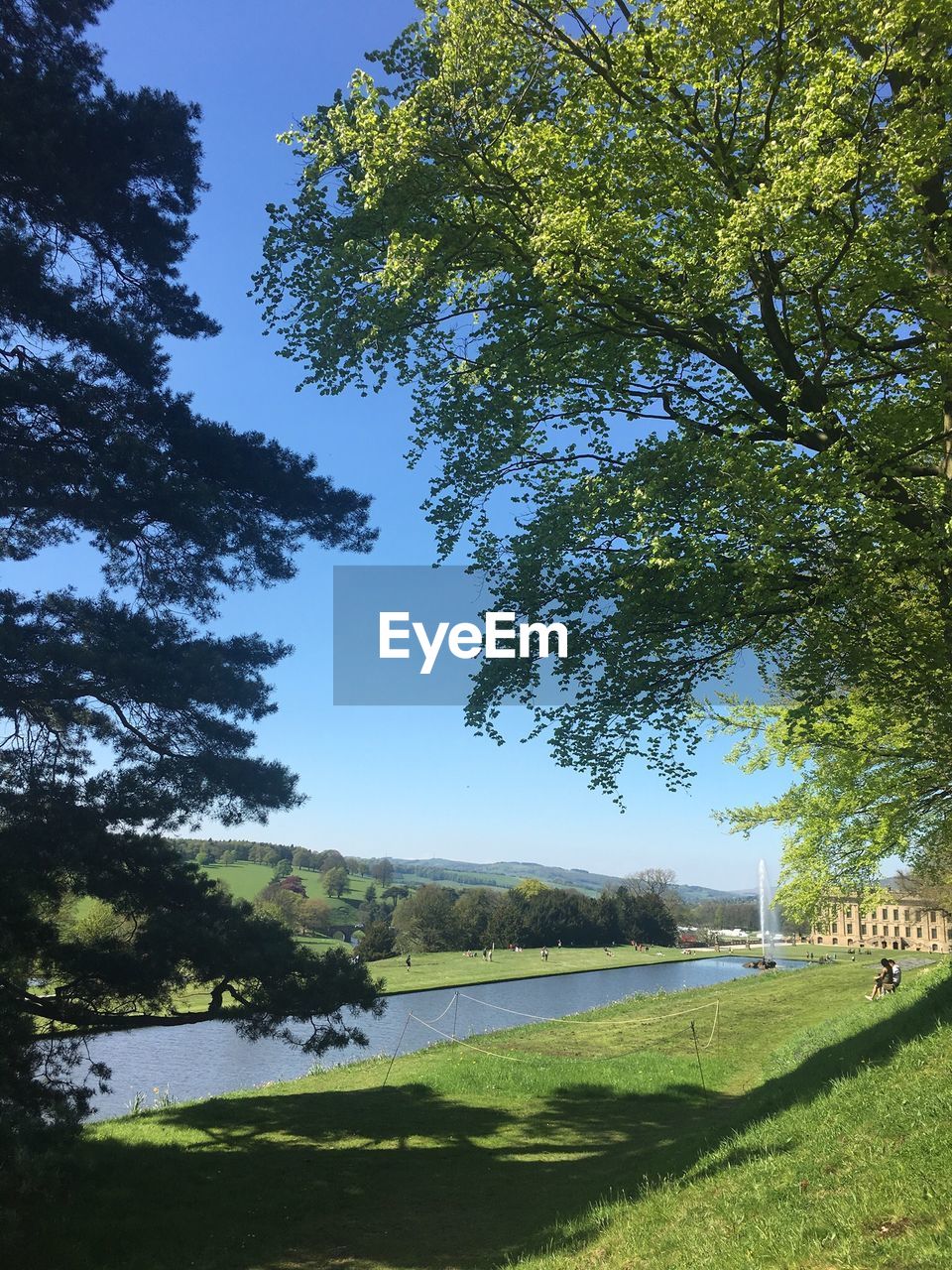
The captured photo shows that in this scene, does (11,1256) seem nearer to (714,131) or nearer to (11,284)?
(11,284)

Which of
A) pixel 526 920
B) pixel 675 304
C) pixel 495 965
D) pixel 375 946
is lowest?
pixel 526 920

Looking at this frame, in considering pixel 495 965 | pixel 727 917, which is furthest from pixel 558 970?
pixel 727 917

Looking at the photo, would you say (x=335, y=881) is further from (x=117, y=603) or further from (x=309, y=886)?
(x=117, y=603)

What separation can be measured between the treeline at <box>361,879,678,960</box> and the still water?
31.4 m

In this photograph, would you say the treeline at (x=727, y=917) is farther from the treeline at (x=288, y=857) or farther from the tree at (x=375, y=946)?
the tree at (x=375, y=946)

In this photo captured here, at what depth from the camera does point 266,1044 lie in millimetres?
35531

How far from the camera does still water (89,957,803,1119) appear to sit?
2564 cm

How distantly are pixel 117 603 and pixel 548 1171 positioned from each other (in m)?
11.3

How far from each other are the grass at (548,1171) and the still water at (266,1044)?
1.72 metres

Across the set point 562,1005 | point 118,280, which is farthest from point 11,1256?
point 562,1005

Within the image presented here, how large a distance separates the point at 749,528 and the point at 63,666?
376 inches

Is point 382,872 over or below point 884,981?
below

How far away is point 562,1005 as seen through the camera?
4741 centimetres

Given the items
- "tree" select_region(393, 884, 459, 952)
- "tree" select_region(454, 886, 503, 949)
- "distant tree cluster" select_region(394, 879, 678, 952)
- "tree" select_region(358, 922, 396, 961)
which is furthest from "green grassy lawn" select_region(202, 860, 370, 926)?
"tree" select_region(358, 922, 396, 961)
